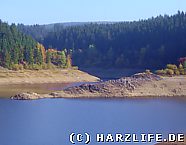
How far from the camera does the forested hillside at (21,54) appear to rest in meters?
87.6

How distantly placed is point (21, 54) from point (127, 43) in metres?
44.1

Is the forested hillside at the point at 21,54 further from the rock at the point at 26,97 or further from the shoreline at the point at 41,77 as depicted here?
the rock at the point at 26,97

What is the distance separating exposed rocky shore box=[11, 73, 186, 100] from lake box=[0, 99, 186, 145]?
3.30 m

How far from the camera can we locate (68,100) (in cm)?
5425

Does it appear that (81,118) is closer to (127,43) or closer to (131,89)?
(131,89)

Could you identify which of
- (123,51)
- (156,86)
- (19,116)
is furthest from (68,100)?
(123,51)

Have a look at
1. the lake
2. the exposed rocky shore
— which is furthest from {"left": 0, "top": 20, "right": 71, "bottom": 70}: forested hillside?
the lake

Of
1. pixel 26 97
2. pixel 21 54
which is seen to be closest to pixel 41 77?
pixel 21 54

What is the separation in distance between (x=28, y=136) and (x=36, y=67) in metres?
58.3

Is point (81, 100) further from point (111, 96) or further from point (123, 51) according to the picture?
point (123, 51)

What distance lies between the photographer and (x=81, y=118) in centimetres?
3825

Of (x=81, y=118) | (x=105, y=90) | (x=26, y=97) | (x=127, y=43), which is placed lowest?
(x=26, y=97)

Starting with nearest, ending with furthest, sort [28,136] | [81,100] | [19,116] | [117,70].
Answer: [28,136], [19,116], [81,100], [117,70]

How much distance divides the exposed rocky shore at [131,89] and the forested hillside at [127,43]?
1891 inches
